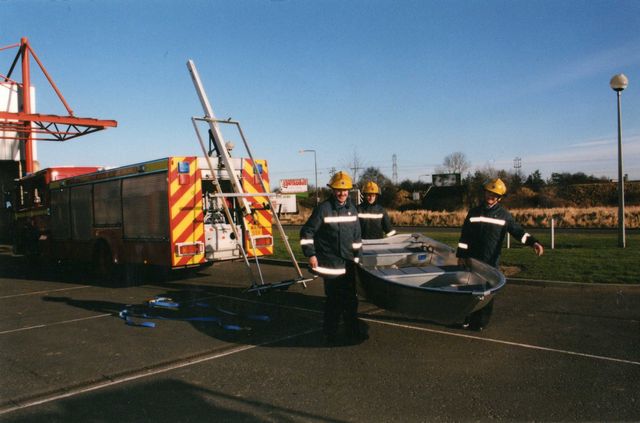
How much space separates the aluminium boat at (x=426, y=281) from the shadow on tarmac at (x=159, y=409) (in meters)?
2.08

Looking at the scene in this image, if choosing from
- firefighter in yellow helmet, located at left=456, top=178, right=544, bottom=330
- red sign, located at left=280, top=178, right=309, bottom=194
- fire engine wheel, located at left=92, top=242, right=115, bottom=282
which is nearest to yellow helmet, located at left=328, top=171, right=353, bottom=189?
firefighter in yellow helmet, located at left=456, top=178, right=544, bottom=330

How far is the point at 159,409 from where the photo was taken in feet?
14.8

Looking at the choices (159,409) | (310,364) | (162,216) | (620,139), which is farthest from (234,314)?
(620,139)

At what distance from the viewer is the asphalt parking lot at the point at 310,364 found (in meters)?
4.42

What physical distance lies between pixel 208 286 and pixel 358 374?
6.58 metres

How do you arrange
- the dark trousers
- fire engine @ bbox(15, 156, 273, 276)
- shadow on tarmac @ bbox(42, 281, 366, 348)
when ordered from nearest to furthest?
the dark trousers → shadow on tarmac @ bbox(42, 281, 366, 348) → fire engine @ bbox(15, 156, 273, 276)

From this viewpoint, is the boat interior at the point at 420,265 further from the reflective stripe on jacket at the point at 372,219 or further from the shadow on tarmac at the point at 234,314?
the shadow on tarmac at the point at 234,314

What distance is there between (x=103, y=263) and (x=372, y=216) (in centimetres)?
682

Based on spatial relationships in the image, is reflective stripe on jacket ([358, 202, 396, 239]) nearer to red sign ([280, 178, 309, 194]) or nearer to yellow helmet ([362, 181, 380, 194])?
yellow helmet ([362, 181, 380, 194])

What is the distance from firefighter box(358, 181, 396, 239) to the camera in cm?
909

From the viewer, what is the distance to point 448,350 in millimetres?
6043

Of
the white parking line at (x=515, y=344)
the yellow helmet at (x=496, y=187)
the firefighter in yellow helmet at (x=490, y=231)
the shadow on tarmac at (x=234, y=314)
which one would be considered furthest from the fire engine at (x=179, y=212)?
the yellow helmet at (x=496, y=187)

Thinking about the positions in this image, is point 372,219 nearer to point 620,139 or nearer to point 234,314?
point 234,314

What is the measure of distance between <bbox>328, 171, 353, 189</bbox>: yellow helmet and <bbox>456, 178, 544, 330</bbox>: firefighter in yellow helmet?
61.0 inches
